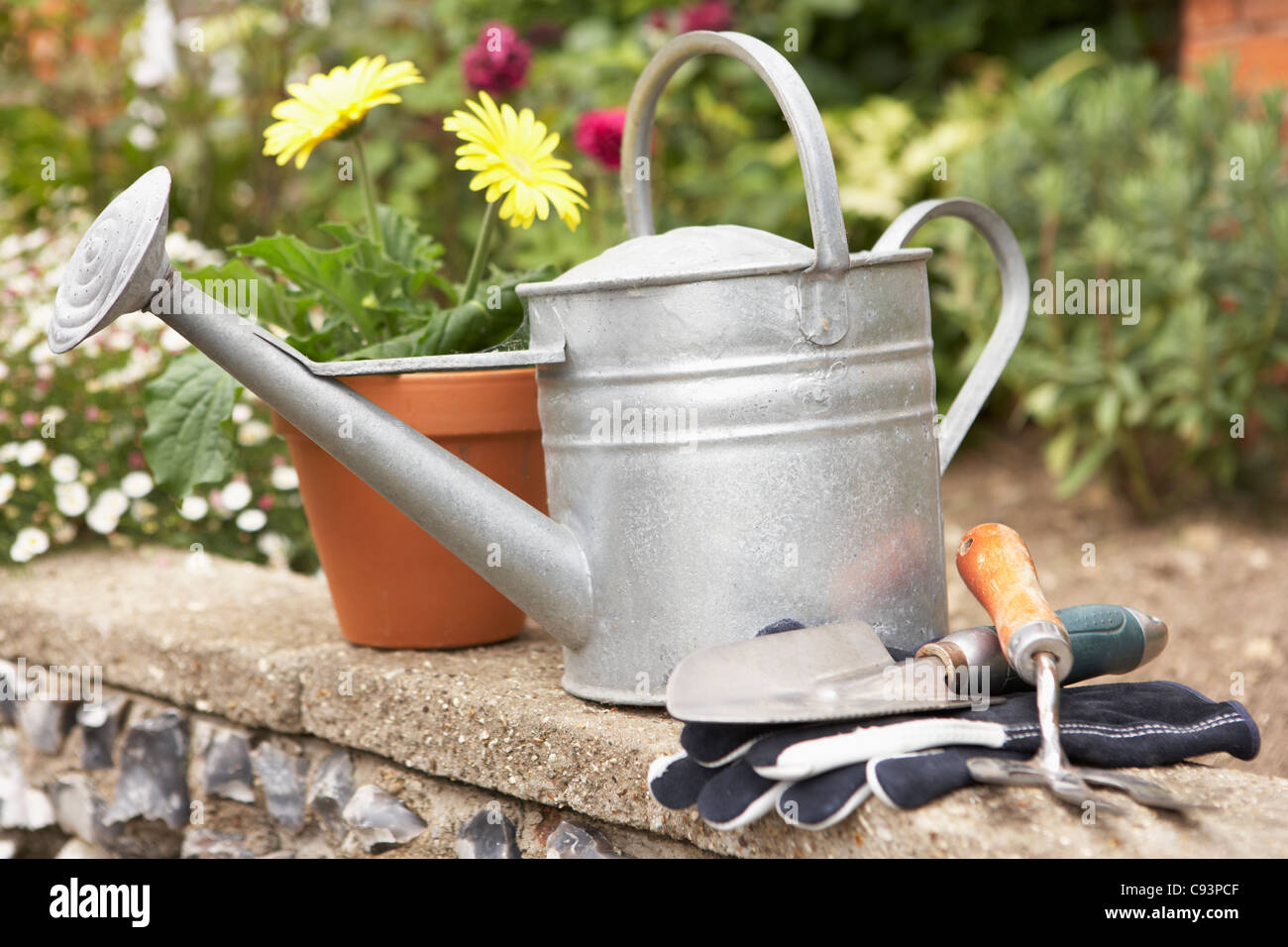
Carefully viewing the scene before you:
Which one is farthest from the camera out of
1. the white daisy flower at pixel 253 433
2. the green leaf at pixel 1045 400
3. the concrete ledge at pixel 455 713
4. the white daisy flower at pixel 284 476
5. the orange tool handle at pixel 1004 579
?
the green leaf at pixel 1045 400

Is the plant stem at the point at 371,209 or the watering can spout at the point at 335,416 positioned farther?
the plant stem at the point at 371,209

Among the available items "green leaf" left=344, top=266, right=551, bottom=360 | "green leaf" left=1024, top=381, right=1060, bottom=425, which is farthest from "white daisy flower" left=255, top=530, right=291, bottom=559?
"green leaf" left=1024, top=381, right=1060, bottom=425

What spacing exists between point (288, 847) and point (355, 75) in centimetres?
96

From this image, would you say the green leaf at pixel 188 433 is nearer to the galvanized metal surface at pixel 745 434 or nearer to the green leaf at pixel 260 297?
the green leaf at pixel 260 297

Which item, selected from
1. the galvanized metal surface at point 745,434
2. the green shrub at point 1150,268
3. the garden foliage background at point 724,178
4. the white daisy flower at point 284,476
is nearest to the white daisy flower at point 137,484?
the garden foliage background at point 724,178

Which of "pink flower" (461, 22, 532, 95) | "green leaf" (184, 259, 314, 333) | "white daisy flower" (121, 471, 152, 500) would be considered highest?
"pink flower" (461, 22, 532, 95)

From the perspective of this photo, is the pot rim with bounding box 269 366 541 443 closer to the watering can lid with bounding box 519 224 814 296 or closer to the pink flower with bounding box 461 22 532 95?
the watering can lid with bounding box 519 224 814 296

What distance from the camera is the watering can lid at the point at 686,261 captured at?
3.66 ft

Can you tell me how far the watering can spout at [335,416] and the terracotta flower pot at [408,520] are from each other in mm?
201

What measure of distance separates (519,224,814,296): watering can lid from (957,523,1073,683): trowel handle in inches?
12.3

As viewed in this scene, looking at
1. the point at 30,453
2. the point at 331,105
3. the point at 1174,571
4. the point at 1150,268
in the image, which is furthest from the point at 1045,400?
the point at 30,453

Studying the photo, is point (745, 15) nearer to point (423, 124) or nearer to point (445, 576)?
point (423, 124)

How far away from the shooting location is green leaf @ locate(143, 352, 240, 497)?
142 centimetres
